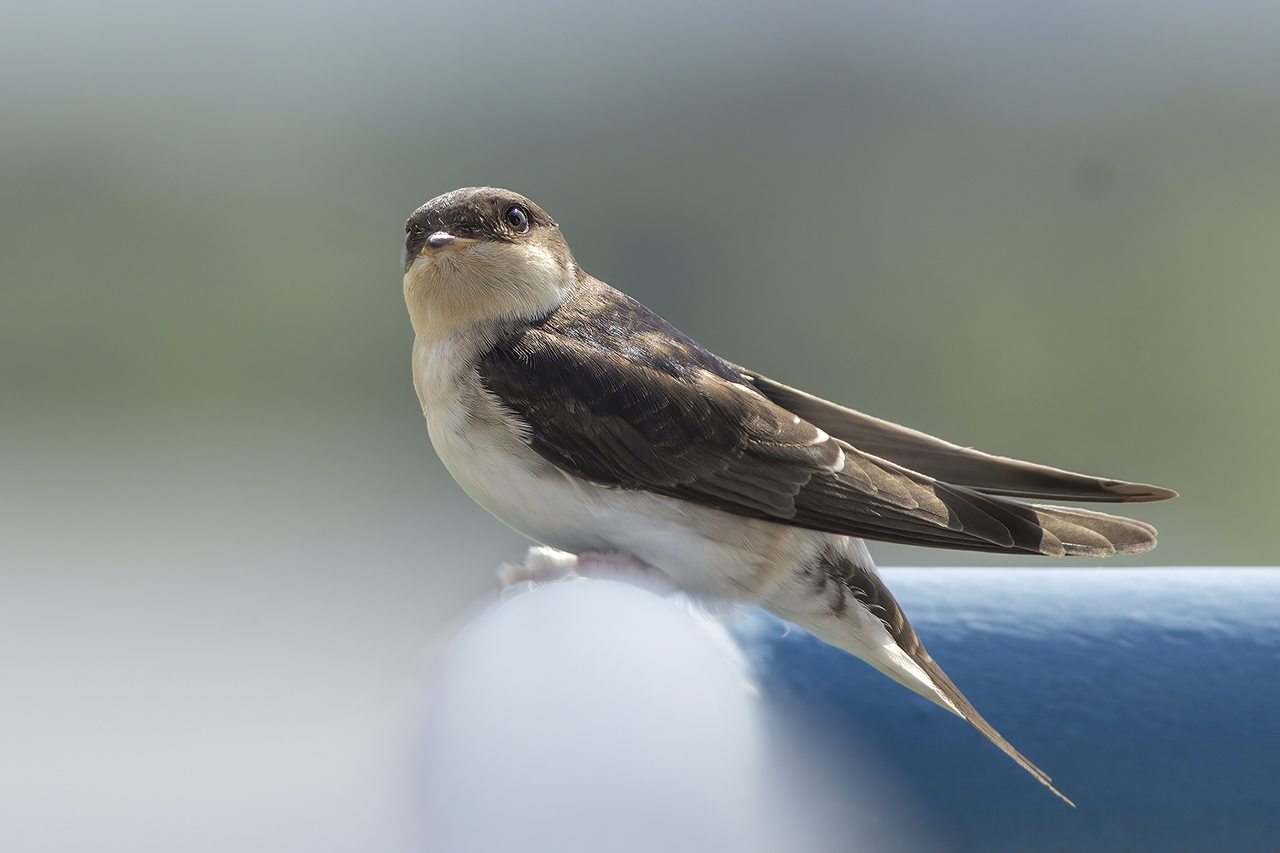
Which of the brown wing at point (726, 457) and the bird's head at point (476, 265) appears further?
the bird's head at point (476, 265)

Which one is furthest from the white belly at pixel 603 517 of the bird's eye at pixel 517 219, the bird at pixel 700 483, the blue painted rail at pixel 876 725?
Result: the bird's eye at pixel 517 219

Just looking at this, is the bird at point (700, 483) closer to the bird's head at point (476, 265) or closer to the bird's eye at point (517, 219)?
the bird's head at point (476, 265)

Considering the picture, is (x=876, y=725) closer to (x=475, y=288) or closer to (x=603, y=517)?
(x=603, y=517)

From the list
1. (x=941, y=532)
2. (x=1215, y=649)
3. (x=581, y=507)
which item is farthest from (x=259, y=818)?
(x=1215, y=649)

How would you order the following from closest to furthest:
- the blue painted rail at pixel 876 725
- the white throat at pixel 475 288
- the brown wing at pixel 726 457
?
the blue painted rail at pixel 876 725
the brown wing at pixel 726 457
the white throat at pixel 475 288

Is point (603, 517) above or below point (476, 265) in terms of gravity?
below

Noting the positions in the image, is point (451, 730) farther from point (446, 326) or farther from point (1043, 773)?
point (446, 326)

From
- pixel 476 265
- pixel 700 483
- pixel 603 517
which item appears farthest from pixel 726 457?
pixel 476 265

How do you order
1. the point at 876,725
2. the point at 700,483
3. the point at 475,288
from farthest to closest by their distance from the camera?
the point at 475,288
the point at 700,483
the point at 876,725
